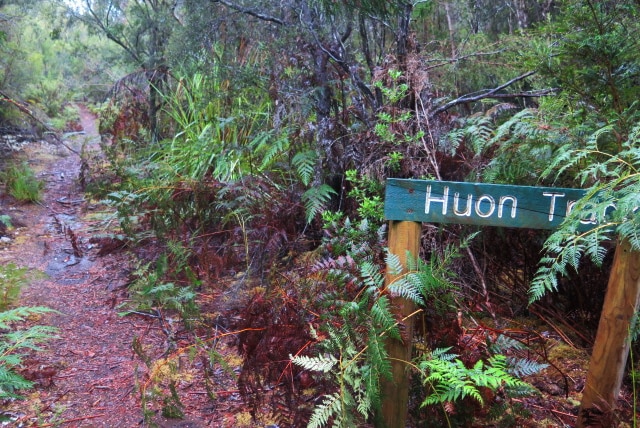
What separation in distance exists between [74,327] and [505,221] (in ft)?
11.2

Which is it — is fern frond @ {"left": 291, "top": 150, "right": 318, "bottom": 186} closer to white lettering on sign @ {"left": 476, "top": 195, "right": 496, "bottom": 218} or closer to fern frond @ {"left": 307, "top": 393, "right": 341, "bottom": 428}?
white lettering on sign @ {"left": 476, "top": 195, "right": 496, "bottom": 218}

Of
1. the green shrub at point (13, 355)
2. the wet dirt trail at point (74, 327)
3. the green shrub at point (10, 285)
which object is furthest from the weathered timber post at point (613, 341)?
the green shrub at point (10, 285)

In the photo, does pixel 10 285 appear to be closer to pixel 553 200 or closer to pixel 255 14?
pixel 255 14

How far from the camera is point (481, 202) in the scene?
7.39ft

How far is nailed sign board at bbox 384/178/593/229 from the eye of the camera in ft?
7.34

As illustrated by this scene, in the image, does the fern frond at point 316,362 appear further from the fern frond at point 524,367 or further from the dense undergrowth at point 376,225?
the fern frond at point 524,367

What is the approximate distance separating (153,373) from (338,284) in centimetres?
106

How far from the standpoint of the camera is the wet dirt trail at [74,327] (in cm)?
311

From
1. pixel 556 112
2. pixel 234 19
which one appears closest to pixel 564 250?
pixel 556 112

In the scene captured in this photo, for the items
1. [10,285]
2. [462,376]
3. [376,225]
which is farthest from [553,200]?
[10,285]

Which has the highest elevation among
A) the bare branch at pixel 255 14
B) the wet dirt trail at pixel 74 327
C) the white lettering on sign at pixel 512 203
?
the bare branch at pixel 255 14

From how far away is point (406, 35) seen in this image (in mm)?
3799

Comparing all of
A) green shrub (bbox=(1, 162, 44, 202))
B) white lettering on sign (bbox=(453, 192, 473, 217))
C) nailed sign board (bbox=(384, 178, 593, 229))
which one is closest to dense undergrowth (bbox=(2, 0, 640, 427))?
nailed sign board (bbox=(384, 178, 593, 229))

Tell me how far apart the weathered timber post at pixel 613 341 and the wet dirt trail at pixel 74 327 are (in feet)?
7.09
